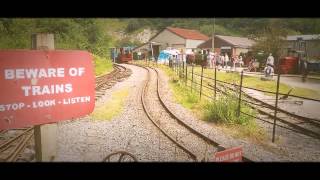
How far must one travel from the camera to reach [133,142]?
4.99 metres

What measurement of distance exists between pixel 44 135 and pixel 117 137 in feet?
3.63

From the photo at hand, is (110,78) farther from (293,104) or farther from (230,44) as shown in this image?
(293,104)

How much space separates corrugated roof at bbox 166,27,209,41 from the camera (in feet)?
16.9

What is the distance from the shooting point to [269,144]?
5.38 m

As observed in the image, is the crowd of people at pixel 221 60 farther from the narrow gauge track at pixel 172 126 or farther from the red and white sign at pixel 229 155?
the red and white sign at pixel 229 155

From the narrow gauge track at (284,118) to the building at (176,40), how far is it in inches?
29.5

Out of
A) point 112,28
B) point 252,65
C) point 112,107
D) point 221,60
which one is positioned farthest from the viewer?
point 221,60

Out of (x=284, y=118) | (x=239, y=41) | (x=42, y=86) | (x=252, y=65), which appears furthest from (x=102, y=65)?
(x=284, y=118)

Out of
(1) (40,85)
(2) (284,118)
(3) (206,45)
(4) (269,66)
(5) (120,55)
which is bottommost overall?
(2) (284,118)

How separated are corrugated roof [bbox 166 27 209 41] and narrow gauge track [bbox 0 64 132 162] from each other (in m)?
0.94

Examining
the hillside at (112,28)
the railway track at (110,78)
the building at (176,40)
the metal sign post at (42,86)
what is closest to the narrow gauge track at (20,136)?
the railway track at (110,78)
